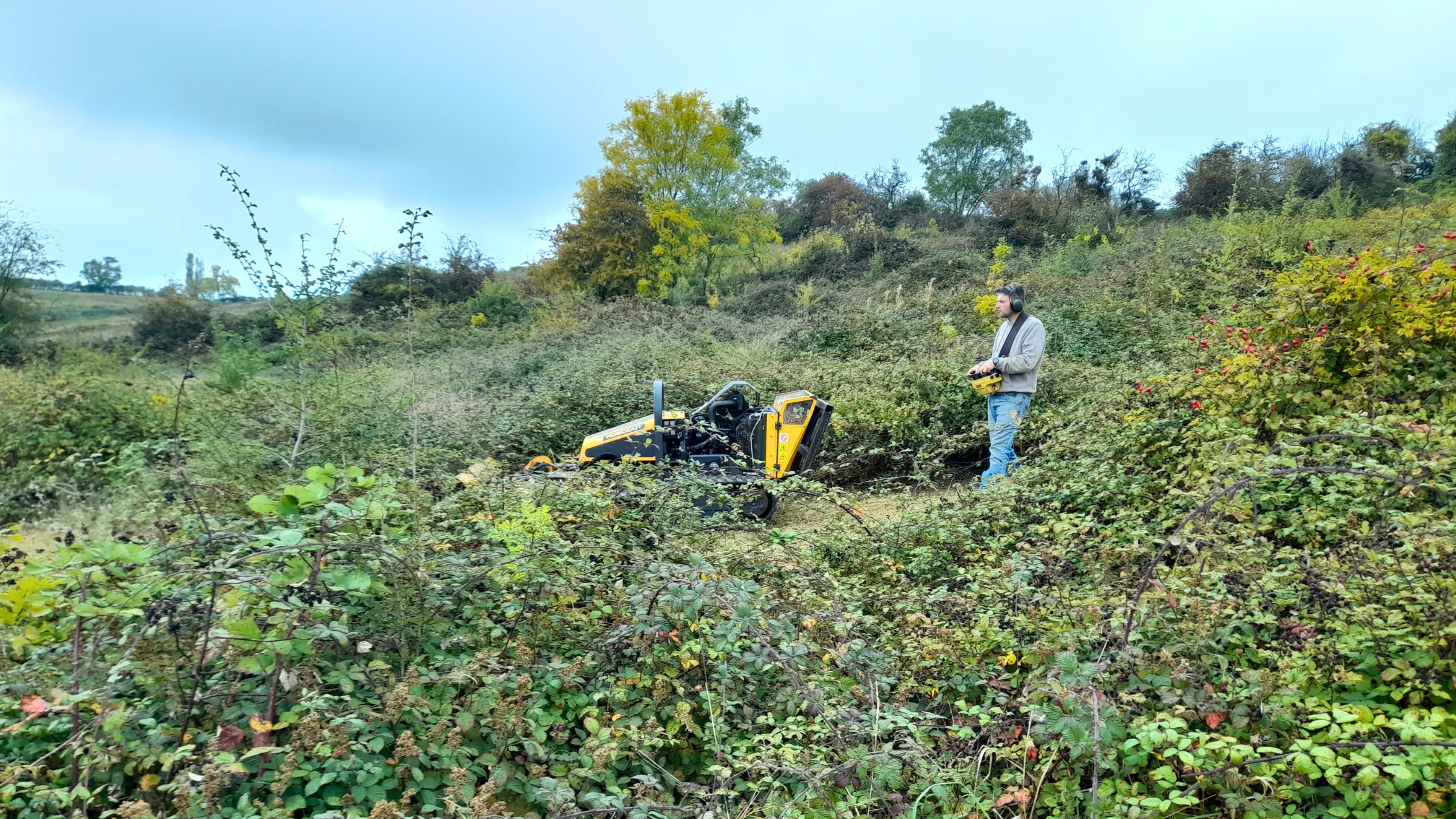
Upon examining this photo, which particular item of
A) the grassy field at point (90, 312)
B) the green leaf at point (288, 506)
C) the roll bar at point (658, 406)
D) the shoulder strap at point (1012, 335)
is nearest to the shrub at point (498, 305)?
the grassy field at point (90, 312)

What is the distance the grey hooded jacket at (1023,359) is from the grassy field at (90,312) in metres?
17.6

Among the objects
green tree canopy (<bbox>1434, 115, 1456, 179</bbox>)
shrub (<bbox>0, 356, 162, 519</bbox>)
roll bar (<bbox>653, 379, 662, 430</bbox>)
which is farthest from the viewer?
green tree canopy (<bbox>1434, 115, 1456, 179</bbox>)

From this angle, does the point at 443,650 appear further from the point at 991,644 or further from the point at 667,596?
the point at 991,644

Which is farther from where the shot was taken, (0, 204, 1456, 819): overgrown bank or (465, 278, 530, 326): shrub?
(465, 278, 530, 326): shrub

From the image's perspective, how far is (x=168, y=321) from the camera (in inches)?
797

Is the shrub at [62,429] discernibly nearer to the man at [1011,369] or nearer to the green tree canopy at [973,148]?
the man at [1011,369]

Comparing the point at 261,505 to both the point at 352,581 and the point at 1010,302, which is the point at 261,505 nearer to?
the point at 352,581

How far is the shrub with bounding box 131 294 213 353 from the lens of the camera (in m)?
19.7

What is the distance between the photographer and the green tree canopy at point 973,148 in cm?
3300

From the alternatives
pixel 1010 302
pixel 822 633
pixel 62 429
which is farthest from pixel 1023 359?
pixel 62 429

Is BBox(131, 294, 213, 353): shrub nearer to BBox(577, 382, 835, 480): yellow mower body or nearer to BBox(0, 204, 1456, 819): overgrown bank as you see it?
BBox(0, 204, 1456, 819): overgrown bank

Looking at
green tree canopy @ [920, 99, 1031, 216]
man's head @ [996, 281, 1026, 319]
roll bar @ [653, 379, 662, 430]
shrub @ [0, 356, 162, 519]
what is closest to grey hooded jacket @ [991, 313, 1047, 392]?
man's head @ [996, 281, 1026, 319]

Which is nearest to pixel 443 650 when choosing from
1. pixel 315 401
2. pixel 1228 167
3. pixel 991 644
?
pixel 991 644

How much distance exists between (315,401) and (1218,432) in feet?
19.8
